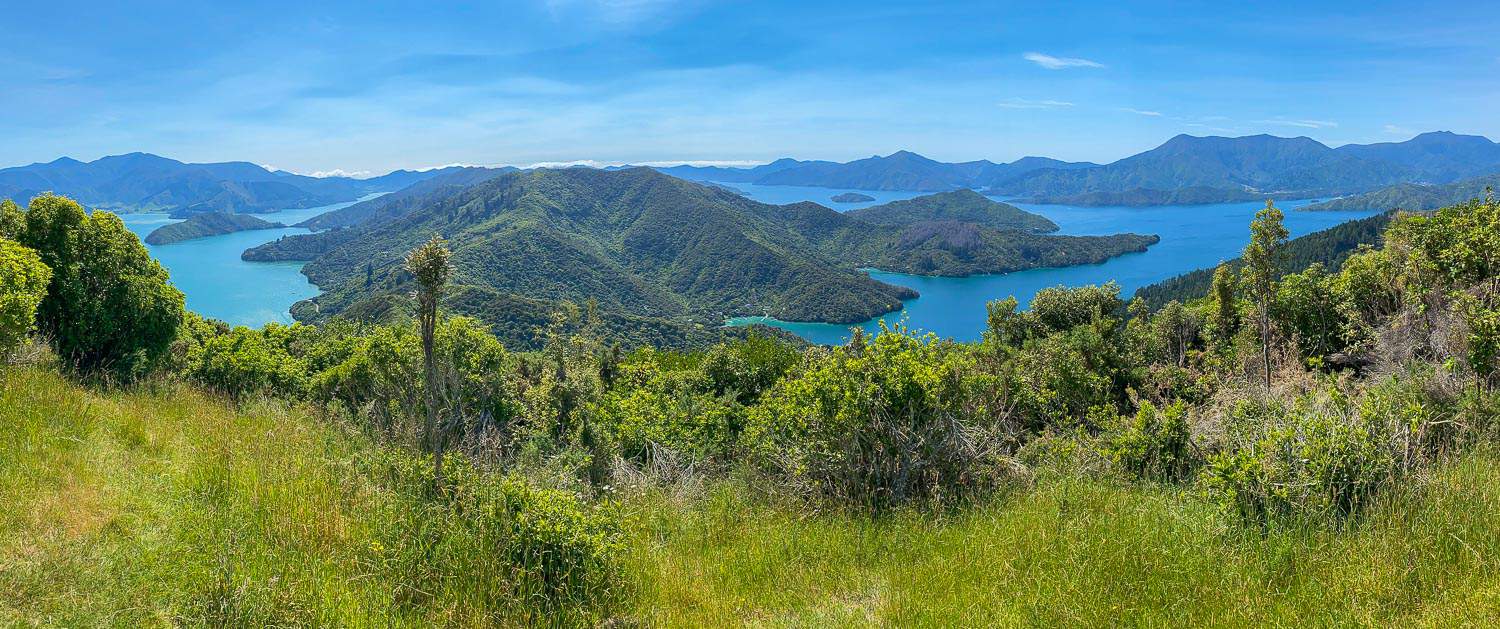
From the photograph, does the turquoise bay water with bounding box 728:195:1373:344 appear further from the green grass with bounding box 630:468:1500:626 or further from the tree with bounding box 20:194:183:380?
the green grass with bounding box 630:468:1500:626

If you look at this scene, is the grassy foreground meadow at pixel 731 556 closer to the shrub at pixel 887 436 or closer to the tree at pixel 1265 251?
the shrub at pixel 887 436

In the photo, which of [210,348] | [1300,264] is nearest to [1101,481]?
[210,348]

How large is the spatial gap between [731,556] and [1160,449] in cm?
384

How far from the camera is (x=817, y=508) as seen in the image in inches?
180

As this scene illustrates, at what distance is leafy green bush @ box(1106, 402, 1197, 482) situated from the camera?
17.4ft

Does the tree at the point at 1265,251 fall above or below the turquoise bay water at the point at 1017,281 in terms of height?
above

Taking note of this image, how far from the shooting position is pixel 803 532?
167 inches

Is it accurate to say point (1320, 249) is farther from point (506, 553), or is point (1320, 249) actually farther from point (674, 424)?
point (506, 553)

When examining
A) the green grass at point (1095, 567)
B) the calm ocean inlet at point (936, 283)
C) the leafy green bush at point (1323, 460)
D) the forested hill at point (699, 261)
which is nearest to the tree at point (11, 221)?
the green grass at point (1095, 567)

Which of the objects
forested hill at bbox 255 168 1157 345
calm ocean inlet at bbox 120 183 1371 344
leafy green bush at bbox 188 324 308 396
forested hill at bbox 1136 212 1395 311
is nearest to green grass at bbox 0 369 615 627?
leafy green bush at bbox 188 324 308 396

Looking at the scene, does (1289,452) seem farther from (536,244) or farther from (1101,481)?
(536,244)

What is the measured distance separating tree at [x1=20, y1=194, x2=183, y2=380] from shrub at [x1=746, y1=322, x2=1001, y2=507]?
38.7 feet

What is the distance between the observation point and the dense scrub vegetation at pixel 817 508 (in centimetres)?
305

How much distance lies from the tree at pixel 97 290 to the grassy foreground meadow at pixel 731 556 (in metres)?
9.16
